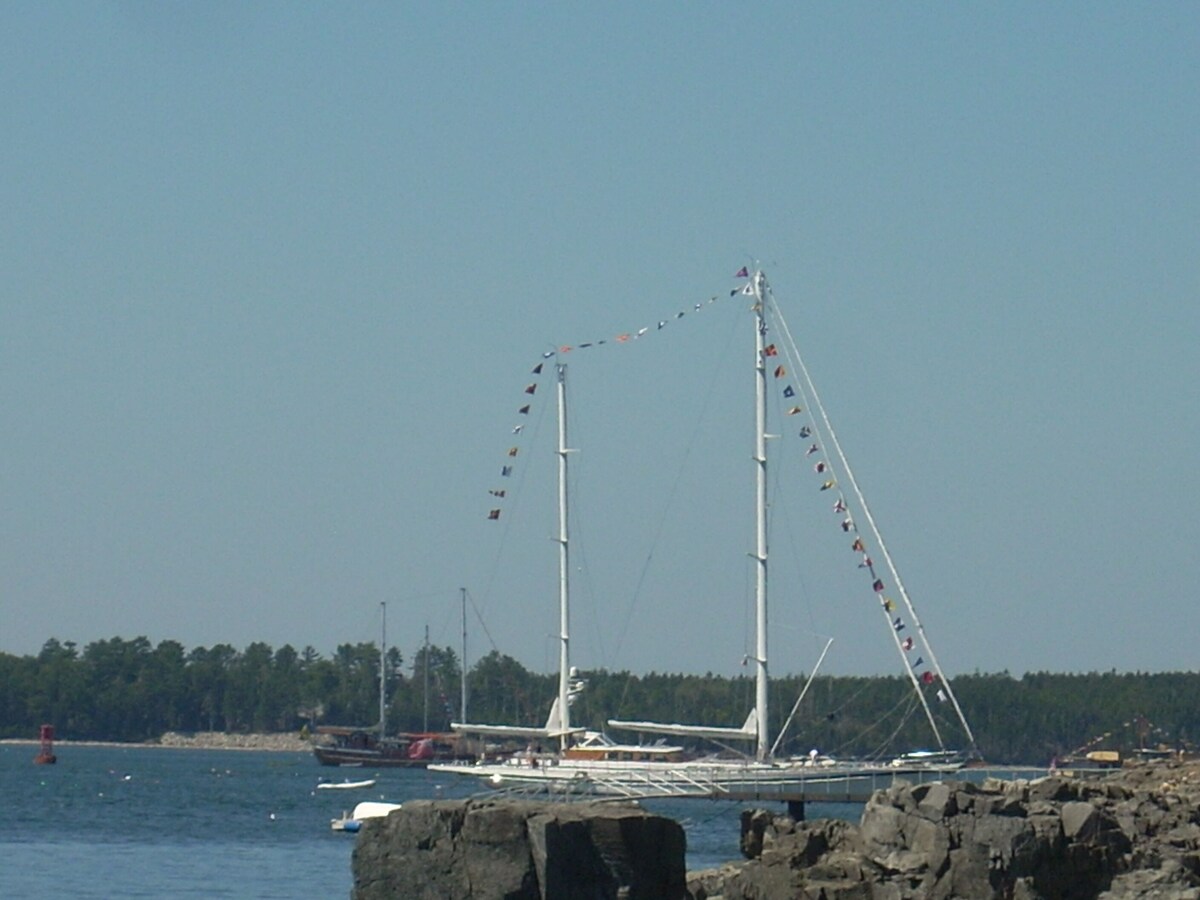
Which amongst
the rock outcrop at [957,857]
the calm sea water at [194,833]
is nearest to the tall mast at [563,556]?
the calm sea water at [194,833]

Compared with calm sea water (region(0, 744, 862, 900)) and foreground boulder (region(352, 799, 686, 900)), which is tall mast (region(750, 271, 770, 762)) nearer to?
calm sea water (region(0, 744, 862, 900))

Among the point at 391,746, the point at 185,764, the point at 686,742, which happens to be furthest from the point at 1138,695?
the point at 185,764

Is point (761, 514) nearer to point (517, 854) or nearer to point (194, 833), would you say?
point (194, 833)

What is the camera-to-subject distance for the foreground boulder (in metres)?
19.8

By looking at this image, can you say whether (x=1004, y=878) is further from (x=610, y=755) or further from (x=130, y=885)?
(x=610, y=755)

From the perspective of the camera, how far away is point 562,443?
7919 centimetres

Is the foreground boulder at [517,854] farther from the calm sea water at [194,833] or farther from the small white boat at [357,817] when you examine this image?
the small white boat at [357,817]

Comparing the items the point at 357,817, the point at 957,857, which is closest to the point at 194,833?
the point at 357,817

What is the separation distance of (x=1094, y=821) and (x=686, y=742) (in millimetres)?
104264

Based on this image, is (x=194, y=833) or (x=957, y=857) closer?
(x=957, y=857)

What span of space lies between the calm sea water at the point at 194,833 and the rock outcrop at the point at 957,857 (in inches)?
516

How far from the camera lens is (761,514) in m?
68.6

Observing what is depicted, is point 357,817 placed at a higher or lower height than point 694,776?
lower

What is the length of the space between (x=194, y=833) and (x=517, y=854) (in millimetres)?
47298
